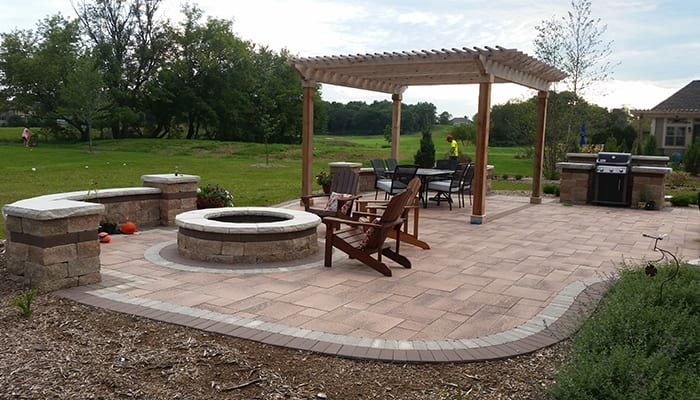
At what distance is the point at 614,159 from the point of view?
1114cm

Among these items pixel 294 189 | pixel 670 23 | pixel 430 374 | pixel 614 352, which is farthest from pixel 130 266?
pixel 670 23

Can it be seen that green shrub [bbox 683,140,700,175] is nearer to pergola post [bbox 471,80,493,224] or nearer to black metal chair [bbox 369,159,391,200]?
black metal chair [bbox 369,159,391,200]

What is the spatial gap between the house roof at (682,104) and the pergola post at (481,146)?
54.1ft

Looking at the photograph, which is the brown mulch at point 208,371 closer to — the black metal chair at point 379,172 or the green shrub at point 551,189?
the black metal chair at point 379,172

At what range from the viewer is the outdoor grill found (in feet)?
35.6

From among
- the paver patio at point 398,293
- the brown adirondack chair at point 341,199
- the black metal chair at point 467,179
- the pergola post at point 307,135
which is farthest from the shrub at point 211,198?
the black metal chair at point 467,179

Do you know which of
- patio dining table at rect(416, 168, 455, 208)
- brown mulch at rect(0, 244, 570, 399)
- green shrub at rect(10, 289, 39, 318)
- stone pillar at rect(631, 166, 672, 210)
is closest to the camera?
brown mulch at rect(0, 244, 570, 399)

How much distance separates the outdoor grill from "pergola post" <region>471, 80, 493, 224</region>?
13.0 ft

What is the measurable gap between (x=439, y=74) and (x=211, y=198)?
5.26m

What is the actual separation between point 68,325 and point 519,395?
2865 millimetres

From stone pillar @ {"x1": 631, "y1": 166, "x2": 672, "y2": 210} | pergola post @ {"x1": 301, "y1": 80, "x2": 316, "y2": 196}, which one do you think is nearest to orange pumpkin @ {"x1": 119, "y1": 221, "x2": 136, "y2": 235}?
pergola post @ {"x1": 301, "y1": 80, "x2": 316, "y2": 196}

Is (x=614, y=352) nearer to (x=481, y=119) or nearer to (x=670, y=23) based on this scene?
(x=481, y=119)

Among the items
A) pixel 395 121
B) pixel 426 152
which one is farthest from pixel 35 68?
pixel 395 121

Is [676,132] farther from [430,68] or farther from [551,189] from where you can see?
[430,68]
